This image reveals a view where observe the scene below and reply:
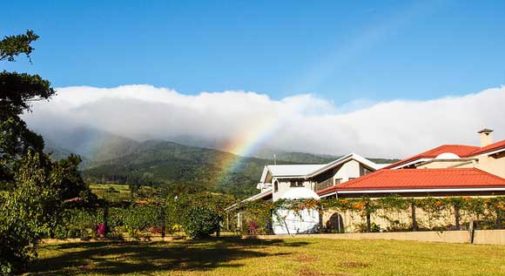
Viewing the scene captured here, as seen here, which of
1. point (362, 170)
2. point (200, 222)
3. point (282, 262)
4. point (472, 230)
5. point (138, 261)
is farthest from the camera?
point (362, 170)

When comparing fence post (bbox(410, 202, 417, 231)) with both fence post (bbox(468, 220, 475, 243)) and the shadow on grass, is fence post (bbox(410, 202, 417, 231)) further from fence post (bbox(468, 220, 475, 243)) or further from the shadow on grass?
the shadow on grass

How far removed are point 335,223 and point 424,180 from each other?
7.85 m

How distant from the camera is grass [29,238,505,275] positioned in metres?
14.0

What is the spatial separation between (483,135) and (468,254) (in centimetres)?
2682

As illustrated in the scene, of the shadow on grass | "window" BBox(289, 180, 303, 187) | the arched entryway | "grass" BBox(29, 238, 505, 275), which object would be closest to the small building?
the arched entryway

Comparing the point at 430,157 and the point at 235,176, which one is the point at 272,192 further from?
the point at 235,176

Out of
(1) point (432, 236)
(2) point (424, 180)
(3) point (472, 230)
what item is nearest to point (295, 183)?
(2) point (424, 180)

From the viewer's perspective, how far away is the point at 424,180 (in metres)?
34.4

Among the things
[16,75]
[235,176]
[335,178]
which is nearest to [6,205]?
[16,75]

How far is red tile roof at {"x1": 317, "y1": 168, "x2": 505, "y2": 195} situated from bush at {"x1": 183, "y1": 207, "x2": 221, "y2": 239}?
26.7 ft

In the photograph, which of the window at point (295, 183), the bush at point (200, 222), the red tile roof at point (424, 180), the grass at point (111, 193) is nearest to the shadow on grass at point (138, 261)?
the bush at point (200, 222)

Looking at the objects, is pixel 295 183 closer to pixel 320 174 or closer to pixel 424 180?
pixel 320 174

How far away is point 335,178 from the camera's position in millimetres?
45938

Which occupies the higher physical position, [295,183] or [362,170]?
[362,170]
